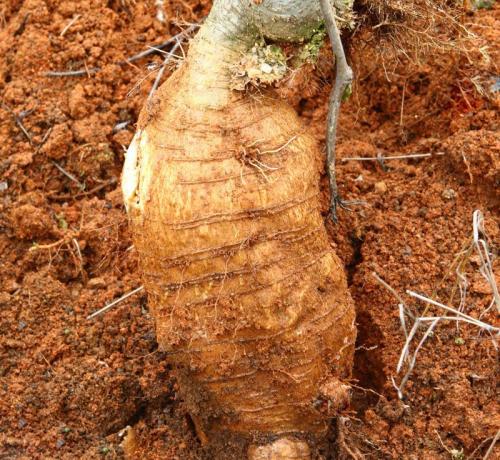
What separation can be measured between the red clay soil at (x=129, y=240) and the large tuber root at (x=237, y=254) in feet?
0.70

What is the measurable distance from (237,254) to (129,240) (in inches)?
34.8

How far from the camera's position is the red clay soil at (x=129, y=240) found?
2332 mm

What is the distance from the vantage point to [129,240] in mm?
2852

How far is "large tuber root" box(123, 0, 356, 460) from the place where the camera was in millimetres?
2092

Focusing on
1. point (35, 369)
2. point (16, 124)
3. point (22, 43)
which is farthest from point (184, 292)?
point (22, 43)

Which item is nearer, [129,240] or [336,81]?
[336,81]

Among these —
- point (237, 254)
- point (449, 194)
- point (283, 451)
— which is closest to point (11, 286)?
point (237, 254)

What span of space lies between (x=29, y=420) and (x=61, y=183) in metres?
1.05

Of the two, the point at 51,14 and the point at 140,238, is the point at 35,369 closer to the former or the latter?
the point at 140,238

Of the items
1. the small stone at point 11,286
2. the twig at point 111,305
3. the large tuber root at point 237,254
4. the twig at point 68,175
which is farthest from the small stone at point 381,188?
the small stone at point 11,286

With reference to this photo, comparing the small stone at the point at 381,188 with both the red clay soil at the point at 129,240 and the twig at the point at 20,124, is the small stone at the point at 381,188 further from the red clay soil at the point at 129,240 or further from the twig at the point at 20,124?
the twig at the point at 20,124

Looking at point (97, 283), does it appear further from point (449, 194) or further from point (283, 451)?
point (449, 194)

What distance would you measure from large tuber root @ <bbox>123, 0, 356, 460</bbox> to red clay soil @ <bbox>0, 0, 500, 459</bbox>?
0.21m

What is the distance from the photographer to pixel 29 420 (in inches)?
95.5
